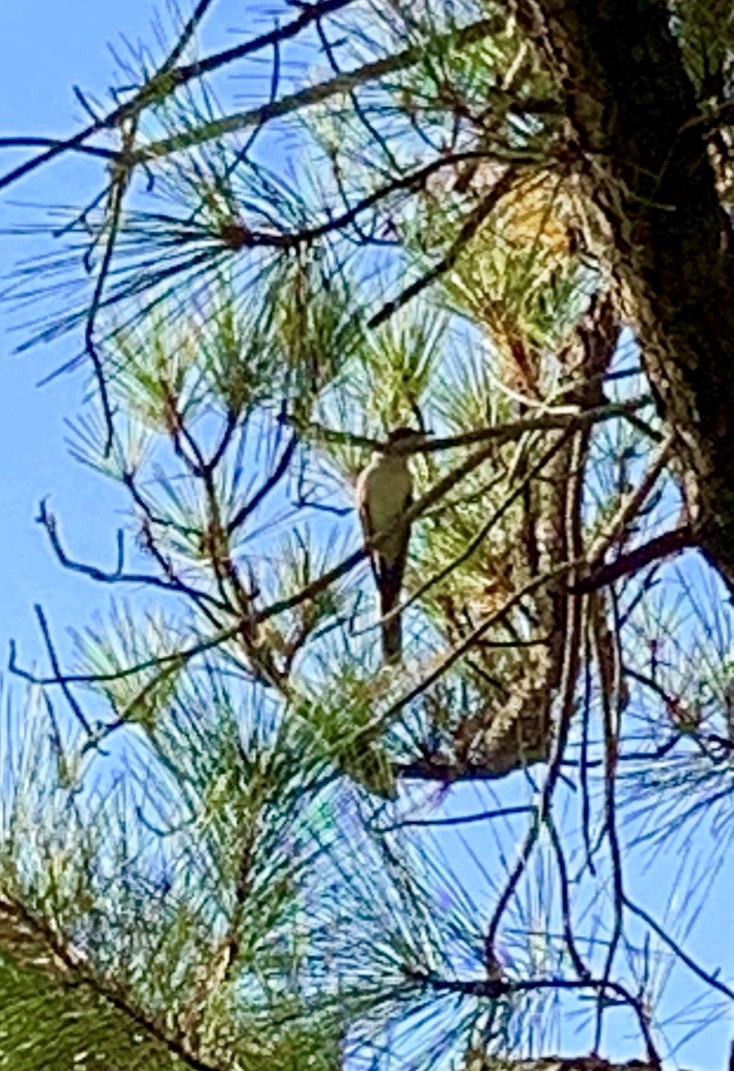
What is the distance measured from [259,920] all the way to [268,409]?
248 mm

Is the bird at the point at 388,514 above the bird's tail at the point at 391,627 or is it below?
above

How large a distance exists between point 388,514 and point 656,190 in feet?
1.50

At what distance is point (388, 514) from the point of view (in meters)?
1.12

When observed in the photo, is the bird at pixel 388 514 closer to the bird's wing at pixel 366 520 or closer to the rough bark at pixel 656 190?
the bird's wing at pixel 366 520

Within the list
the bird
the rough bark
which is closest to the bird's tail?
the bird

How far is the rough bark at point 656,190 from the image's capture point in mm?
674

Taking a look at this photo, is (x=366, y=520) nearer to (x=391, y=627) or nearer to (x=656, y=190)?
(x=391, y=627)

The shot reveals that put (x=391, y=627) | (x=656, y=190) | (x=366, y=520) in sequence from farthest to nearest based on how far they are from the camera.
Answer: (x=366, y=520)
(x=391, y=627)
(x=656, y=190)

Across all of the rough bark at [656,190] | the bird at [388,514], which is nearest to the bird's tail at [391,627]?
the bird at [388,514]

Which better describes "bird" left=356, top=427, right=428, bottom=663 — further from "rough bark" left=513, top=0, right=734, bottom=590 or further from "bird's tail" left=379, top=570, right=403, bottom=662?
"rough bark" left=513, top=0, right=734, bottom=590

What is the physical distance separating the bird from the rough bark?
0.17 metres

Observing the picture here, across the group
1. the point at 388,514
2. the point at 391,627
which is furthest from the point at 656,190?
the point at 388,514

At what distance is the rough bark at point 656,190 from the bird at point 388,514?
0.17m

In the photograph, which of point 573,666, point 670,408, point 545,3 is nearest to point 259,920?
point 573,666
